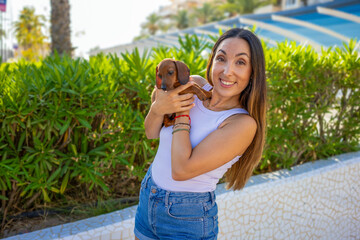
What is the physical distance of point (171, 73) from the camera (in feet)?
4.43

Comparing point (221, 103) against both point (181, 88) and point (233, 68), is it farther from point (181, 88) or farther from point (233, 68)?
point (181, 88)

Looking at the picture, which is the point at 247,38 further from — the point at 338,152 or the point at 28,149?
the point at 338,152

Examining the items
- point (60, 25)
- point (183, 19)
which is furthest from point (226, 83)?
point (183, 19)

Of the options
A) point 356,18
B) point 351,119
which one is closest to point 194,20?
point 356,18

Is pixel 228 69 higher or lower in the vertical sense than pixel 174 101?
higher

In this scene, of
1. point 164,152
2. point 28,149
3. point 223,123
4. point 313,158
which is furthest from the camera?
point 313,158

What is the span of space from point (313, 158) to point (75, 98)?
9.69 ft

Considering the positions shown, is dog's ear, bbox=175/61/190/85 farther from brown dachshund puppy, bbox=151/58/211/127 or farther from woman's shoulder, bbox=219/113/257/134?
woman's shoulder, bbox=219/113/257/134

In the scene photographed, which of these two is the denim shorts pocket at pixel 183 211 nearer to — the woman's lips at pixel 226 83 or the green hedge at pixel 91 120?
the woman's lips at pixel 226 83

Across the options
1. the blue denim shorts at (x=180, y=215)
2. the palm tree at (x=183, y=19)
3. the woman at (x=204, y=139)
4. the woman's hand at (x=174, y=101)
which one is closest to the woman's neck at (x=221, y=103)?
the woman at (x=204, y=139)

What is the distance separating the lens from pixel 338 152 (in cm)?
415

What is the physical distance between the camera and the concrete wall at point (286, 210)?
237 centimetres

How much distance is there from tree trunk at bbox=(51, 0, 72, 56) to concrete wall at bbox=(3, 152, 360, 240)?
18.9 ft

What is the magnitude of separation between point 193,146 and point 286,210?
203cm
